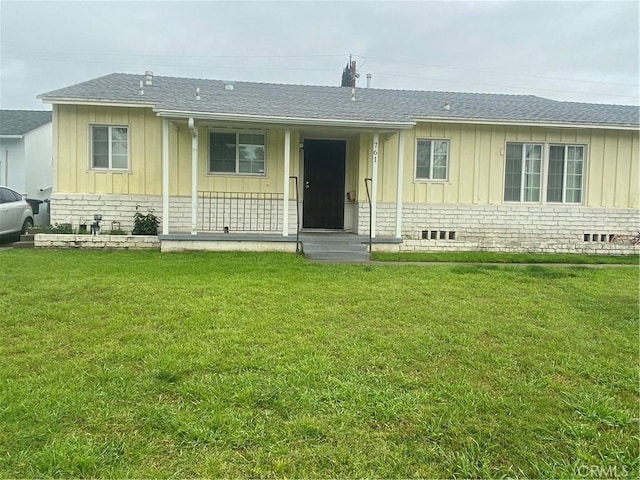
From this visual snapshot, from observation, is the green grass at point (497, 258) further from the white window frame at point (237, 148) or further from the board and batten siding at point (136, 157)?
the board and batten siding at point (136, 157)

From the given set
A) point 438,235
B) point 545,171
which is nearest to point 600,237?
point 545,171

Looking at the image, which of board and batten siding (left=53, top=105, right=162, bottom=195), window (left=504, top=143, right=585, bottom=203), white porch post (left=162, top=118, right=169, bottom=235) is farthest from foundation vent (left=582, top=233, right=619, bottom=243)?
board and batten siding (left=53, top=105, right=162, bottom=195)

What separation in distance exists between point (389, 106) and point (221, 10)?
563cm

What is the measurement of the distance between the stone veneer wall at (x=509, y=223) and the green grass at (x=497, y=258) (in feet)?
3.42

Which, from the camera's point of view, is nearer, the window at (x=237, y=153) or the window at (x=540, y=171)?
the window at (x=237, y=153)

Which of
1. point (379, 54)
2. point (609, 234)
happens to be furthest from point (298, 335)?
point (379, 54)

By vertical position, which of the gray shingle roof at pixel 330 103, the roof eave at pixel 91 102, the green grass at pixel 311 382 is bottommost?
the green grass at pixel 311 382

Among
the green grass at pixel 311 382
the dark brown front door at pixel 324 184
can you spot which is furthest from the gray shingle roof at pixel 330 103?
the green grass at pixel 311 382

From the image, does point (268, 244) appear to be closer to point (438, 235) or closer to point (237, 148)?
point (237, 148)

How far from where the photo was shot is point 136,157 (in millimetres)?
10859

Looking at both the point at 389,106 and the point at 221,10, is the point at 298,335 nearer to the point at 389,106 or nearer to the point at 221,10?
the point at 389,106

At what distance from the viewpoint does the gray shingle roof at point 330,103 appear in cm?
1009

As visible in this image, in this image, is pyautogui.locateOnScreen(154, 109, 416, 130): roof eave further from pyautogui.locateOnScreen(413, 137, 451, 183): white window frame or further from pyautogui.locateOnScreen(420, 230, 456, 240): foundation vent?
pyautogui.locateOnScreen(420, 230, 456, 240): foundation vent

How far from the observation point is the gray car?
10.6 meters
